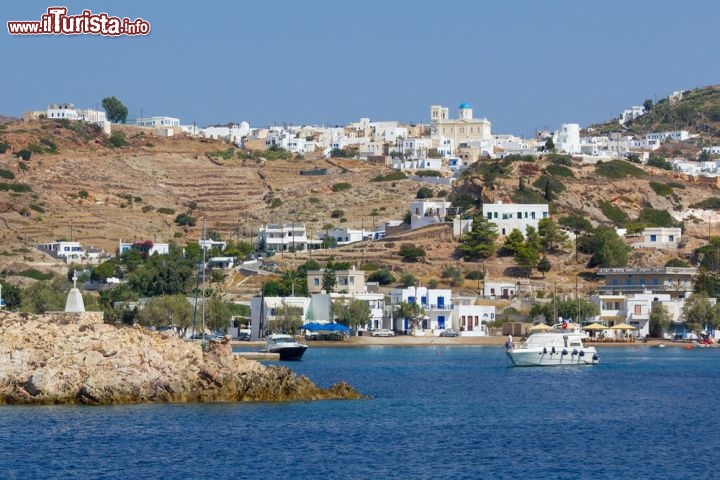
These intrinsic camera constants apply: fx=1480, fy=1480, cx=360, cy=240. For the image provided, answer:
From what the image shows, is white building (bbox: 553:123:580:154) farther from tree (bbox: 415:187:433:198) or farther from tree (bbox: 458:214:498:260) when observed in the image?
tree (bbox: 458:214:498:260)

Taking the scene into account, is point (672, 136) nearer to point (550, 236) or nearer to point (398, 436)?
point (550, 236)

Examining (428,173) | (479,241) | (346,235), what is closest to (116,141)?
(428,173)

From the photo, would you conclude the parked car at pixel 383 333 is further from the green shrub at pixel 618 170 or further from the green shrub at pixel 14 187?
the green shrub at pixel 14 187

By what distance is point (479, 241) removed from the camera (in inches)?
4112

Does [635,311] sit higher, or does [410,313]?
[635,311]

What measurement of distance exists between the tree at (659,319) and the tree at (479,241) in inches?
611

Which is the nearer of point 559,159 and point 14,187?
point 559,159

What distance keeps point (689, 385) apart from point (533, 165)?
64622 mm

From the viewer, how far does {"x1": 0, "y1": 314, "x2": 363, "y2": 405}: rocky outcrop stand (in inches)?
1681

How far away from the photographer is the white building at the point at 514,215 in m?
107

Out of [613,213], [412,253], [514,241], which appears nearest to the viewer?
[514,241]

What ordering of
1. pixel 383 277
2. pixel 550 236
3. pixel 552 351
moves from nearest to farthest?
pixel 552 351 < pixel 383 277 < pixel 550 236

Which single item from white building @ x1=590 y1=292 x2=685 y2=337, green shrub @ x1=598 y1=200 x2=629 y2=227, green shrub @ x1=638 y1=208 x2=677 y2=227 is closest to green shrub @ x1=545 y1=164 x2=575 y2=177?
green shrub @ x1=598 y1=200 x2=629 y2=227

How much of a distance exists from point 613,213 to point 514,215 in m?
12.2
